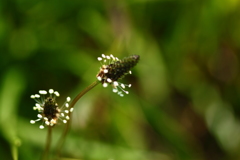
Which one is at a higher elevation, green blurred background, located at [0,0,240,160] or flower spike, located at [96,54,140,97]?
green blurred background, located at [0,0,240,160]

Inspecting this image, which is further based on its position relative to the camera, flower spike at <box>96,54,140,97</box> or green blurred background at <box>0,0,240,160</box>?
green blurred background at <box>0,0,240,160</box>

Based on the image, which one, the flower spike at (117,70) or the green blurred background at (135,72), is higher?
the green blurred background at (135,72)

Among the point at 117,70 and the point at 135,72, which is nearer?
the point at 117,70

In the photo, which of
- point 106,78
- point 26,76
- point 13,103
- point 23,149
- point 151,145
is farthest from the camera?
point 151,145

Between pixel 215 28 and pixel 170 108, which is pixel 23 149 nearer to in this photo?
pixel 170 108

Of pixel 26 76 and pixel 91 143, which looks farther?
pixel 26 76

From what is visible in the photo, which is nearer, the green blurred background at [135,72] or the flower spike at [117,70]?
the flower spike at [117,70]

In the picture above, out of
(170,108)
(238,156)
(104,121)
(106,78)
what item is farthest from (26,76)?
(238,156)

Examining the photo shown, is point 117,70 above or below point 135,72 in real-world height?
below
